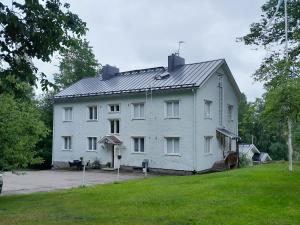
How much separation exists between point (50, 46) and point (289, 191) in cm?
1067

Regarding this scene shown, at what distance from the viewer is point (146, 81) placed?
3469cm

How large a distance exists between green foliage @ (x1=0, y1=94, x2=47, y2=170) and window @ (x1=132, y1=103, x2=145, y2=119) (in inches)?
629

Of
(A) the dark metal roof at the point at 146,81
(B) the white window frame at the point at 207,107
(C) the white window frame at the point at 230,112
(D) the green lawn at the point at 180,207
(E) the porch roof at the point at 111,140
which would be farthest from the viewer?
(C) the white window frame at the point at 230,112

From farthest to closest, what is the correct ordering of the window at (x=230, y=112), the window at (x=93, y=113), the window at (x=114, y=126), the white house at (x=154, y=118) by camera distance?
the window at (x=230, y=112)
the window at (x=93, y=113)
the window at (x=114, y=126)
the white house at (x=154, y=118)

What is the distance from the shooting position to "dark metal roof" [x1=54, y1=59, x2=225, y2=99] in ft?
104

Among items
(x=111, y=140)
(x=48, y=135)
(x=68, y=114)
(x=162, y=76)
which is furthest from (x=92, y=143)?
(x=162, y=76)

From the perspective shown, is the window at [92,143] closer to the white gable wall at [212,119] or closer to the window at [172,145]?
the window at [172,145]

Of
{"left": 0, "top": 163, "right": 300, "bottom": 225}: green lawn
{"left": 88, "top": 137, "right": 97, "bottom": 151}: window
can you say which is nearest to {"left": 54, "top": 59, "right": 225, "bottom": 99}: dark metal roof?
{"left": 88, "top": 137, "right": 97, "bottom": 151}: window

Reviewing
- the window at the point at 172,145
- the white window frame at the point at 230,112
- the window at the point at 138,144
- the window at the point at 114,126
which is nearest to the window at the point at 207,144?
the window at the point at 172,145

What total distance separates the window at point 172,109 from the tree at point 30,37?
24611 mm

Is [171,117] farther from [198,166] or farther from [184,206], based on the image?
[184,206]

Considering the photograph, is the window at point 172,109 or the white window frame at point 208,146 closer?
the window at point 172,109

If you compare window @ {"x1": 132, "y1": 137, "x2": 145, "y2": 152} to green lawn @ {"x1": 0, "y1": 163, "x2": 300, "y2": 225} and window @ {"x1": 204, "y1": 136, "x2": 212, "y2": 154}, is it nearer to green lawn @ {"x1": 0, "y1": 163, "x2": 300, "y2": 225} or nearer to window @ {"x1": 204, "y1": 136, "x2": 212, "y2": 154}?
window @ {"x1": 204, "y1": 136, "x2": 212, "y2": 154}

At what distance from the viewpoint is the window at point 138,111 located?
33562 millimetres
